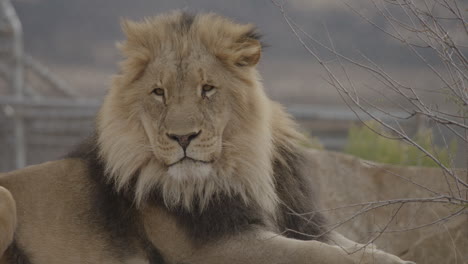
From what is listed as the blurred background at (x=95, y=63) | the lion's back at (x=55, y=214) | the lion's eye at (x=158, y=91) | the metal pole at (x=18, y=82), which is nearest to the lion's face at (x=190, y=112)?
the lion's eye at (x=158, y=91)

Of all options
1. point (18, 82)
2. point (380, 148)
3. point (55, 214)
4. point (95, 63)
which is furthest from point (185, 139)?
point (95, 63)

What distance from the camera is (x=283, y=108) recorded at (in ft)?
17.5

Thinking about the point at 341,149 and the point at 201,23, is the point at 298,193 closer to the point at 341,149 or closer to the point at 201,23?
the point at 201,23

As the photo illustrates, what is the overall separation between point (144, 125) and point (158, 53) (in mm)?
403

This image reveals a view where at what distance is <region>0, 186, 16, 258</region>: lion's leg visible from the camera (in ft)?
15.1

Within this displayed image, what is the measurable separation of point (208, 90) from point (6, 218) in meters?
1.28

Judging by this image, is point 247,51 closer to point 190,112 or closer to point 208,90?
point 208,90

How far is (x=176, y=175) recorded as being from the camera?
14.8 ft

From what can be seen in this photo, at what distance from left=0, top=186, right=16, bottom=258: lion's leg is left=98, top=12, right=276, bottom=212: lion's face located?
565 millimetres

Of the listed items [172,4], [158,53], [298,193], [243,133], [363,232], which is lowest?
[363,232]

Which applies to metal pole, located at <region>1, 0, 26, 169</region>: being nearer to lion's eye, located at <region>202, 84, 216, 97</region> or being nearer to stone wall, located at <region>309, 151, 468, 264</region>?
stone wall, located at <region>309, 151, 468, 264</region>

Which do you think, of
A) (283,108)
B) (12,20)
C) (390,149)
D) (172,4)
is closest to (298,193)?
(283,108)

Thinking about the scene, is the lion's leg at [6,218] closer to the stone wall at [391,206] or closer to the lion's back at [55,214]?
the lion's back at [55,214]

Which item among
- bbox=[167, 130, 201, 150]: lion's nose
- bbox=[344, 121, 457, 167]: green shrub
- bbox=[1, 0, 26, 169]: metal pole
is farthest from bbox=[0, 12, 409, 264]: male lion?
bbox=[1, 0, 26, 169]: metal pole
